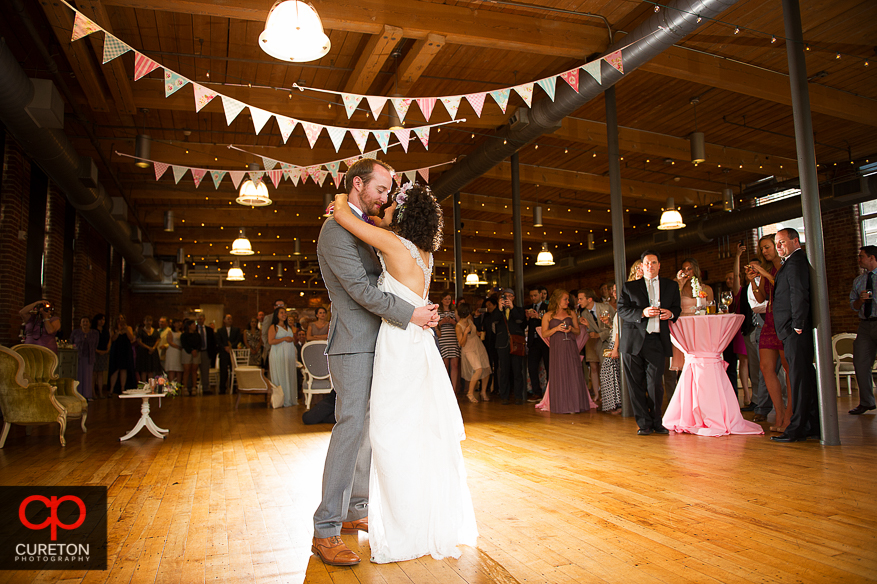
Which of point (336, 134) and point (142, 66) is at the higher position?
point (336, 134)

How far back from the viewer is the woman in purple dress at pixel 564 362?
6.80m

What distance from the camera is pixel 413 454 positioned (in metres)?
2.18

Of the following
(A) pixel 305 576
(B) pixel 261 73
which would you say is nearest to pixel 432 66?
(B) pixel 261 73

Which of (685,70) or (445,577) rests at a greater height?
(685,70)

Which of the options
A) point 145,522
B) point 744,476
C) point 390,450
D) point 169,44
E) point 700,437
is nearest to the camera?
point 390,450

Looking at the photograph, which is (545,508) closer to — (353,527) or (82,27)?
(353,527)

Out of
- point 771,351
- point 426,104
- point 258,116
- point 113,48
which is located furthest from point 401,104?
point 771,351

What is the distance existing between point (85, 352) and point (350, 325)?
986 centimetres

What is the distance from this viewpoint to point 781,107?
28.0ft

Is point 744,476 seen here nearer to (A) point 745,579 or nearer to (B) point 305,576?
(A) point 745,579

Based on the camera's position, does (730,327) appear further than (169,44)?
No

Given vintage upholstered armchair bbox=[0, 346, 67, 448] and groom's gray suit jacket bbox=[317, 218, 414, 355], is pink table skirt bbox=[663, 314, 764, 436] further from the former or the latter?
vintage upholstered armchair bbox=[0, 346, 67, 448]

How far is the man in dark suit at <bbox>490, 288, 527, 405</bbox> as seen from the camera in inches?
323

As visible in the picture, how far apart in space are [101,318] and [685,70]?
10.1 meters
